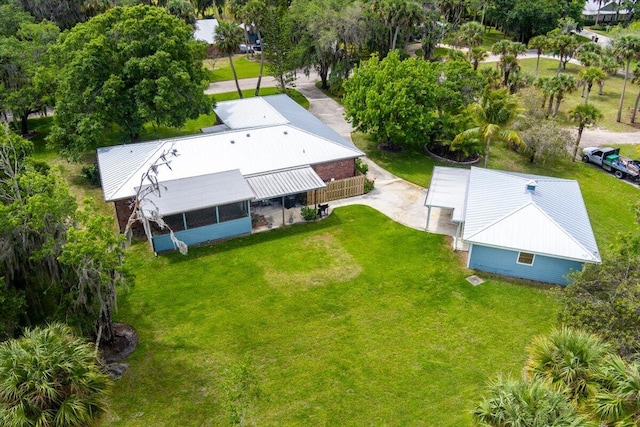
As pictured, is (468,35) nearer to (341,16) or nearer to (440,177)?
(341,16)

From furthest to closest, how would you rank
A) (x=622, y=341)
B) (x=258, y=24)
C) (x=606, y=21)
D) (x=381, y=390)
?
(x=606, y=21), (x=258, y=24), (x=381, y=390), (x=622, y=341)

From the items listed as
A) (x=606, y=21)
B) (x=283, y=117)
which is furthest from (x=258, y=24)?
(x=606, y=21)

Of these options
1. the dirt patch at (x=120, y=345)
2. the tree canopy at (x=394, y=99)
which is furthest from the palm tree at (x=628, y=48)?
the dirt patch at (x=120, y=345)

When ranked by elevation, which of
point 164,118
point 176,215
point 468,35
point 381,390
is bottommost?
point 381,390

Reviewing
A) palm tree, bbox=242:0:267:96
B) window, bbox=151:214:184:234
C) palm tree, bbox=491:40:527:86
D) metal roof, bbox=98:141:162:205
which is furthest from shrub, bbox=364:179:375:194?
palm tree, bbox=491:40:527:86

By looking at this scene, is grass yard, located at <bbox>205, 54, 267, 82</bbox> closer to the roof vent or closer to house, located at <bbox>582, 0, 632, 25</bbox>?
the roof vent

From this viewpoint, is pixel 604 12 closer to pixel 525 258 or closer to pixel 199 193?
pixel 525 258

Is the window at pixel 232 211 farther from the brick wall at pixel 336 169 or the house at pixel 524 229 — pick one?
the house at pixel 524 229
